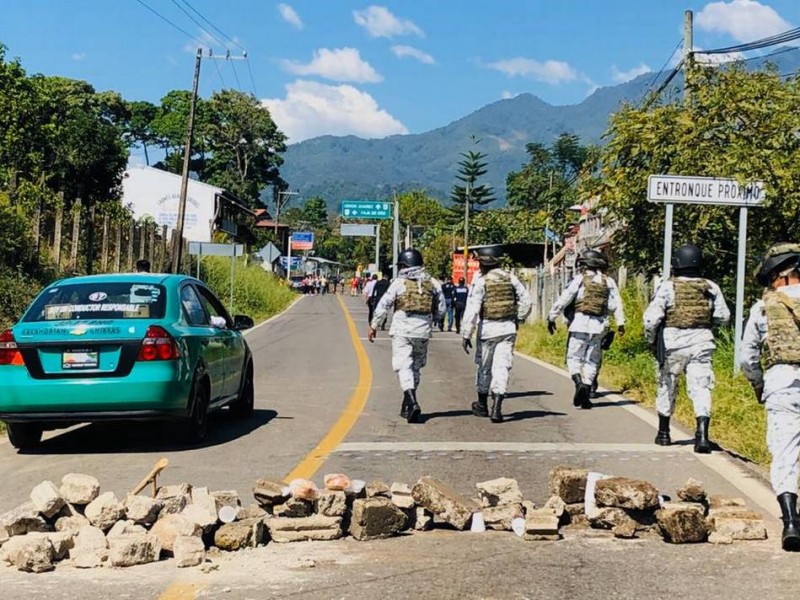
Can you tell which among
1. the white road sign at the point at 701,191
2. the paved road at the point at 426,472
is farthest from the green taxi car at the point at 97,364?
the white road sign at the point at 701,191

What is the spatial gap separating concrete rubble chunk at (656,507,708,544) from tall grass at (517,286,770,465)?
293cm

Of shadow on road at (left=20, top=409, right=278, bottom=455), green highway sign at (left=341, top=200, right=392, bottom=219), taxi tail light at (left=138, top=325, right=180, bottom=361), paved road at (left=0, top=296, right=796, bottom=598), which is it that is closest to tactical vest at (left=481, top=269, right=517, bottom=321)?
paved road at (left=0, top=296, right=796, bottom=598)

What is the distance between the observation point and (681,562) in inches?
218

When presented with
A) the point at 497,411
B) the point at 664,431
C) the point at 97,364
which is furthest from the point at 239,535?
the point at 497,411

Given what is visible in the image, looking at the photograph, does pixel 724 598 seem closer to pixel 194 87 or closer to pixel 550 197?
pixel 194 87

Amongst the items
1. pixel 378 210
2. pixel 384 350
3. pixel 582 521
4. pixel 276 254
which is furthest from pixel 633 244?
pixel 378 210

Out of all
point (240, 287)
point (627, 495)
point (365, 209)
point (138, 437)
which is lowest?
point (138, 437)

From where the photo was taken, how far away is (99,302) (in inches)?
359

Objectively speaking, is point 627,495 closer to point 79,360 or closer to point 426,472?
point 426,472

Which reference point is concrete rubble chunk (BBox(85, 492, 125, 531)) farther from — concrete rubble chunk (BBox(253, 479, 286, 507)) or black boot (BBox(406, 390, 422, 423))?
black boot (BBox(406, 390, 422, 423))

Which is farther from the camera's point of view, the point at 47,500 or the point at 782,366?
the point at 782,366

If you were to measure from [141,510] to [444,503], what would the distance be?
5.64 feet

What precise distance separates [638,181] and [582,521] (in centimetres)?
1175

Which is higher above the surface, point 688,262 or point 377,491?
point 688,262
